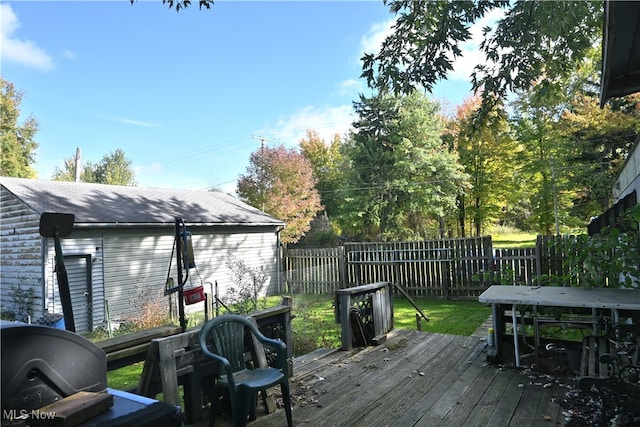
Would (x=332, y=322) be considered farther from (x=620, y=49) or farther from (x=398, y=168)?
(x=398, y=168)

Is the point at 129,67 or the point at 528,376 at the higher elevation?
the point at 129,67

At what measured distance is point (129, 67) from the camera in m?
11.6

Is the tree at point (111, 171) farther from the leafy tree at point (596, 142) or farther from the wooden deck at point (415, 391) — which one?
the wooden deck at point (415, 391)

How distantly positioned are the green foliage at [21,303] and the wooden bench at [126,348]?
7.55 m

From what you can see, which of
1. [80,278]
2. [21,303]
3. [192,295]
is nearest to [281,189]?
[80,278]

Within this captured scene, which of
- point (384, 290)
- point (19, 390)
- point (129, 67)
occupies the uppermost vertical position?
point (129, 67)

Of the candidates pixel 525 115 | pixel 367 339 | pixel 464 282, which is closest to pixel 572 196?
pixel 525 115

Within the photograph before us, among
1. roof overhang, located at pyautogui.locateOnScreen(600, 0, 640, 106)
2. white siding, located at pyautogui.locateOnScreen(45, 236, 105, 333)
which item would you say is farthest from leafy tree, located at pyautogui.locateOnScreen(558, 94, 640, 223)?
white siding, located at pyautogui.locateOnScreen(45, 236, 105, 333)

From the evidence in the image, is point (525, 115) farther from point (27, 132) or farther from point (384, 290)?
point (27, 132)

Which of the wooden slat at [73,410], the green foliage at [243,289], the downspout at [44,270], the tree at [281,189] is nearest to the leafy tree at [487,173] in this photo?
the tree at [281,189]

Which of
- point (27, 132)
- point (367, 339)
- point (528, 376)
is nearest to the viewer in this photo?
point (528, 376)

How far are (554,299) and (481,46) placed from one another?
3174mm

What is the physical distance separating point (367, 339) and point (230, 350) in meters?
2.68

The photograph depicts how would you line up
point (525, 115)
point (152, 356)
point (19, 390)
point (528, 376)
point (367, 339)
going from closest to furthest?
point (19, 390) → point (152, 356) → point (528, 376) → point (367, 339) → point (525, 115)
